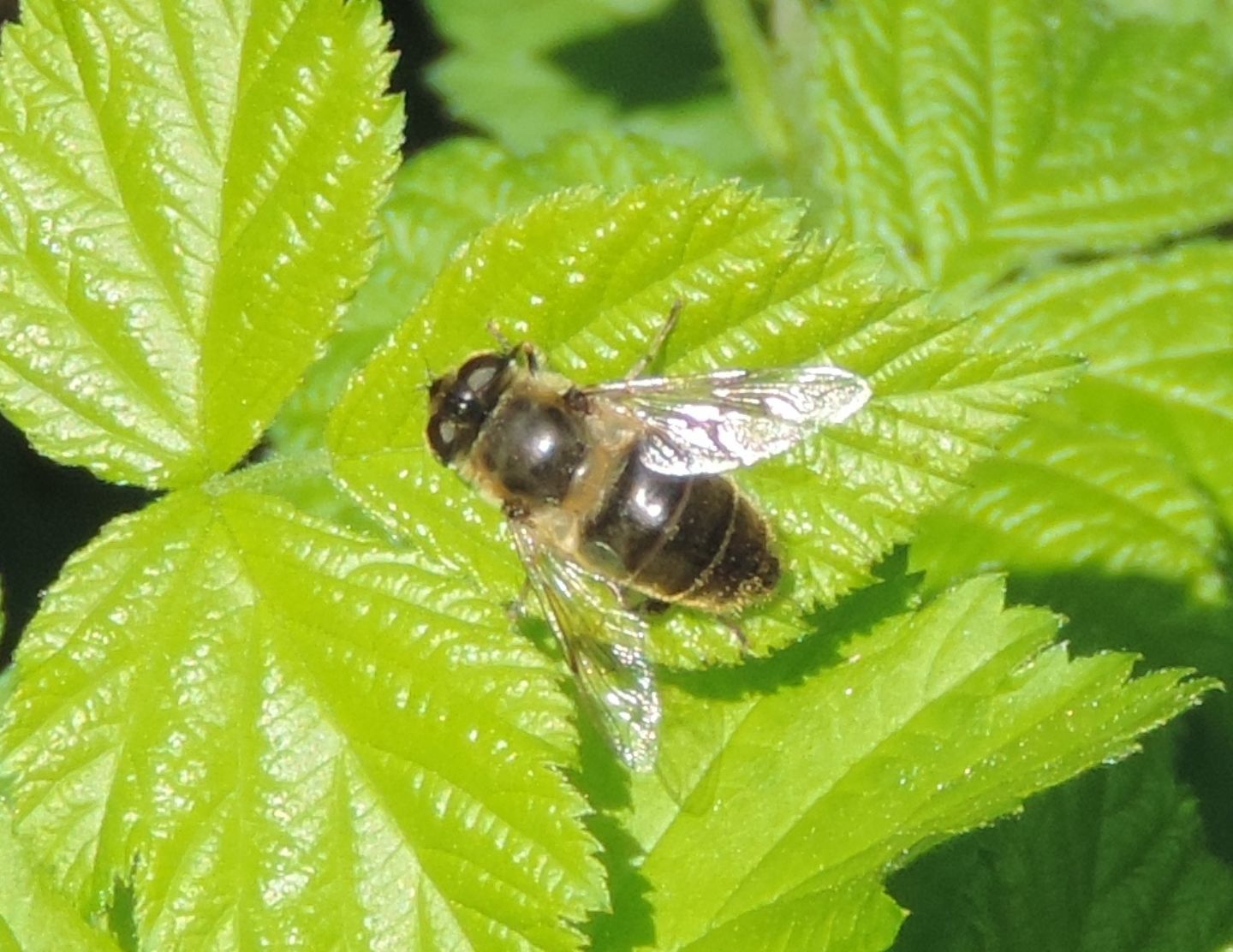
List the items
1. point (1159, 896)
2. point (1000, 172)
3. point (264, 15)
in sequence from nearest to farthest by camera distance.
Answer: point (264, 15) < point (1159, 896) < point (1000, 172)

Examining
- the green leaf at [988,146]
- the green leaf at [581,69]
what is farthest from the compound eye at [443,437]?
the green leaf at [581,69]

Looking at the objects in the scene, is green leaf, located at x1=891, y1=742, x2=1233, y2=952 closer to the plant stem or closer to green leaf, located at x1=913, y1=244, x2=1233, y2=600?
green leaf, located at x1=913, y1=244, x2=1233, y2=600

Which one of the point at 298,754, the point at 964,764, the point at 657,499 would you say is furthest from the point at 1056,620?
the point at 298,754

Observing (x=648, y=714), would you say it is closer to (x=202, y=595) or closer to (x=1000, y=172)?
(x=202, y=595)

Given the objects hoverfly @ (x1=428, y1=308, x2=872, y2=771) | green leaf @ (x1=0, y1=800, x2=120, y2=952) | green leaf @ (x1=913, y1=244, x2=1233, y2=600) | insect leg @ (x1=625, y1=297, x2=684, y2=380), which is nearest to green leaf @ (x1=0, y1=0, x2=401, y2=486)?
hoverfly @ (x1=428, y1=308, x2=872, y2=771)

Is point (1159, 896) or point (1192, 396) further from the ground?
point (1192, 396)

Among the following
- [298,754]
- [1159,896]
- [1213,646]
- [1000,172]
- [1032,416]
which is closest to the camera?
[298,754]

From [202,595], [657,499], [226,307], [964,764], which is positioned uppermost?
[226,307]

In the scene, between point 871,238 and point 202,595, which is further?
point 871,238
